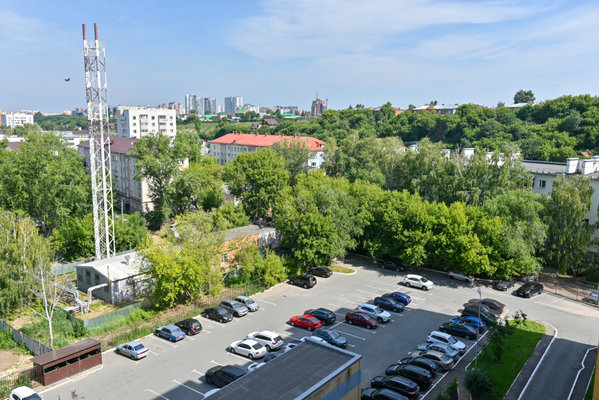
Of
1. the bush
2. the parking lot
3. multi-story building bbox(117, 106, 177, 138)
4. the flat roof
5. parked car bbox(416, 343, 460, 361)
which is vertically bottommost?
the parking lot

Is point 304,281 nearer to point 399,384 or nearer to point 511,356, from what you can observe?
point 399,384

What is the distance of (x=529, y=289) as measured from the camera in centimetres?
3469

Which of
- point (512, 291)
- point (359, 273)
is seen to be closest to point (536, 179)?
point (512, 291)

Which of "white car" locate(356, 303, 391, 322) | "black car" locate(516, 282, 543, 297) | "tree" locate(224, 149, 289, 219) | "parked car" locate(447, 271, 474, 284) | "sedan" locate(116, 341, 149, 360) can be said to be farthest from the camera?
"tree" locate(224, 149, 289, 219)

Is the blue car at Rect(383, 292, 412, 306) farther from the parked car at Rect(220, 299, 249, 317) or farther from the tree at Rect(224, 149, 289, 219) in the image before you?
the tree at Rect(224, 149, 289, 219)

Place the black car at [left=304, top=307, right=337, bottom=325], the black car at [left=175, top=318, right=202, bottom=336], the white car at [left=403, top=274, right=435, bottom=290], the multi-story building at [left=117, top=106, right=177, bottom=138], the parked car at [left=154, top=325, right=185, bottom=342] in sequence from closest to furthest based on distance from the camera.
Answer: the parked car at [left=154, top=325, right=185, bottom=342]
the black car at [left=175, top=318, right=202, bottom=336]
the black car at [left=304, top=307, right=337, bottom=325]
the white car at [left=403, top=274, right=435, bottom=290]
the multi-story building at [left=117, top=106, right=177, bottom=138]

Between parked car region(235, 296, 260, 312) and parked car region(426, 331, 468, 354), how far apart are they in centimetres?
1220

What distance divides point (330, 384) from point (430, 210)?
1056 inches

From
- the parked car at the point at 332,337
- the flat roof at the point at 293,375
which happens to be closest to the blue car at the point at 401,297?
the parked car at the point at 332,337

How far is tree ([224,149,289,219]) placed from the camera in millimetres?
52562

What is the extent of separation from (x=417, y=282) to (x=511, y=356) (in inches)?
463

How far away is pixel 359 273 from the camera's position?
133 feet

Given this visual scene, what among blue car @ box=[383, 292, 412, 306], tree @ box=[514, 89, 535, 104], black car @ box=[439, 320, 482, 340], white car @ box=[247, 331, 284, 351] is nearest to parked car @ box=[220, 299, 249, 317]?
white car @ box=[247, 331, 284, 351]

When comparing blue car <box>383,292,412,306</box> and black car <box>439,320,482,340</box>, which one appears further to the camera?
blue car <box>383,292,412,306</box>
